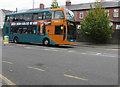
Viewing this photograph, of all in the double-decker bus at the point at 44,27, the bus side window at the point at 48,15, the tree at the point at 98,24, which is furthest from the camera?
the tree at the point at 98,24

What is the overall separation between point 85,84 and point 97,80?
1.89 ft

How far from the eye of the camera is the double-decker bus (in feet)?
53.7

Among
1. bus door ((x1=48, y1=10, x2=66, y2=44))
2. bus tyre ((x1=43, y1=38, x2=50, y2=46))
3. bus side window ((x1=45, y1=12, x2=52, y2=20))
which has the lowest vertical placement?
bus tyre ((x1=43, y1=38, x2=50, y2=46))

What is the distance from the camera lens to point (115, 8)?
3047cm

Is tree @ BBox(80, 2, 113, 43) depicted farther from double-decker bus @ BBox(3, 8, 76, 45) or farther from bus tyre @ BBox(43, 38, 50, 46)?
bus tyre @ BBox(43, 38, 50, 46)

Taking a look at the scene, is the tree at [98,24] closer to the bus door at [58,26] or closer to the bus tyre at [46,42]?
the bus door at [58,26]

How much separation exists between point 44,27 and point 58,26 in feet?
6.81

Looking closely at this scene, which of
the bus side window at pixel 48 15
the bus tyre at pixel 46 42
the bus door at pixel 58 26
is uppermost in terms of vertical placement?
the bus side window at pixel 48 15

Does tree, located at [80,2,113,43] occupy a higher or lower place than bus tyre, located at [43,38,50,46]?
higher

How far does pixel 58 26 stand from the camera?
1653 centimetres

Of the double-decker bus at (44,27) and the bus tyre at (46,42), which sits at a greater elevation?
the double-decker bus at (44,27)

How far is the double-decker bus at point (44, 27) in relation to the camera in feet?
53.7

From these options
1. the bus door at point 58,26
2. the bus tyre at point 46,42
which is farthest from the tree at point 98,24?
the bus tyre at point 46,42

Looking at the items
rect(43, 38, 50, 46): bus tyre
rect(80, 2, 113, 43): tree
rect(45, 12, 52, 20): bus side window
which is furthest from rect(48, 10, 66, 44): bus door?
rect(80, 2, 113, 43): tree
